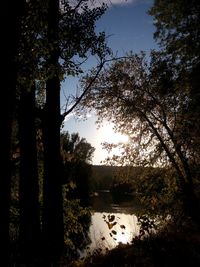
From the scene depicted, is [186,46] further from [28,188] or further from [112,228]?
[112,228]

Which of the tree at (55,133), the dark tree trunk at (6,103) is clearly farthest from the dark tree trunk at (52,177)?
the dark tree trunk at (6,103)

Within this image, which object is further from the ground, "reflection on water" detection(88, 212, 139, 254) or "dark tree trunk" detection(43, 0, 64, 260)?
"dark tree trunk" detection(43, 0, 64, 260)

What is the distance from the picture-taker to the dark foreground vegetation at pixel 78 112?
6.99 metres

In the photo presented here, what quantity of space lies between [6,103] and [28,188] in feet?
15.5

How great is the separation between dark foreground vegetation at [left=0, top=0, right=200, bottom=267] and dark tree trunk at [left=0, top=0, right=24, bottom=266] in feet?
0.04

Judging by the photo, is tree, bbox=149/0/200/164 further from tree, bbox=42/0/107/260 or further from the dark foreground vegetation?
tree, bbox=42/0/107/260

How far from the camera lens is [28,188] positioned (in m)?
9.14

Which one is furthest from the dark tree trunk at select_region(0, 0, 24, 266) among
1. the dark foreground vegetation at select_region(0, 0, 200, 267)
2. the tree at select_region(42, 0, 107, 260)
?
the tree at select_region(42, 0, 107, 260)

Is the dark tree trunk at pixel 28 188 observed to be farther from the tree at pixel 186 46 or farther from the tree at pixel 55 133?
the tree at pixel 186 46

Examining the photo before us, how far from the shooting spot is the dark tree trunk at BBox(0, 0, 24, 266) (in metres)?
4.73

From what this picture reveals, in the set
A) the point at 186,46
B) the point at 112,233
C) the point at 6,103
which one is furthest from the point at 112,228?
the point at 6,103

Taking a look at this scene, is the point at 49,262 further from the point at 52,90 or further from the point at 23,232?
the point at 52,90

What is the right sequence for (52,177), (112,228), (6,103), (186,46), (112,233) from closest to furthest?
1. (6,103)
2. (52,177)
3. (186,46)
4. (112,233)
5. (112,228)

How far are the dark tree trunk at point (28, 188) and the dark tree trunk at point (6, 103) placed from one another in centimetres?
405
